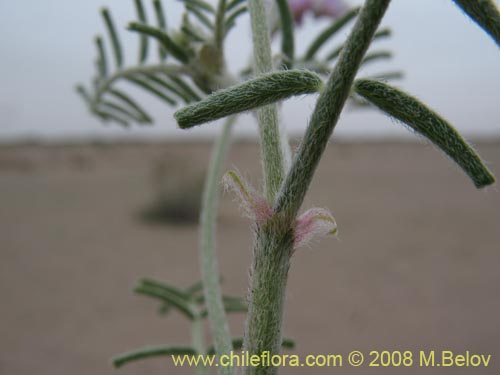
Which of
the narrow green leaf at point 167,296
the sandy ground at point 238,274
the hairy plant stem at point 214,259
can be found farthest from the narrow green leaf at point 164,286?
the sandy ground at point 238,274

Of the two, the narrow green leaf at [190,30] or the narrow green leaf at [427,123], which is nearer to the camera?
the narrow green leaf at [427,123]

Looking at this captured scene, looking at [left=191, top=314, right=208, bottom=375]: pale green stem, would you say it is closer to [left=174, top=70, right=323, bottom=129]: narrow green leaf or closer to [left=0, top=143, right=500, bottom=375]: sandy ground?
[left=174, top=70, right=323, bottom=129]: narrow green leaf

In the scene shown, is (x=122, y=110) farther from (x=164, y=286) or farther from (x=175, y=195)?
(x=175, y=195)

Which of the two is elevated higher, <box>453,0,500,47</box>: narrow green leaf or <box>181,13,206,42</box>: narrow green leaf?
<box>181,13,206,42</box>: narrow green leaf

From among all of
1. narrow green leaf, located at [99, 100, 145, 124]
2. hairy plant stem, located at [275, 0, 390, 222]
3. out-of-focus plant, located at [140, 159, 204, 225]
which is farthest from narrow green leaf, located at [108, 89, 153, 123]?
out-of-focus plant, located at [140, 159, 204, 225]

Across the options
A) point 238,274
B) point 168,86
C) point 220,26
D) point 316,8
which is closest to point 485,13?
point 220,26

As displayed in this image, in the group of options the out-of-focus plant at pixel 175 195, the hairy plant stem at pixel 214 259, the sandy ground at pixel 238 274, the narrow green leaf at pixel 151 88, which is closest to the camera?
the hairy plant stem at pixel 214 259

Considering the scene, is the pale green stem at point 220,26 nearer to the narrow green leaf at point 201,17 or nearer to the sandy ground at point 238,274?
the narrow green leaf at point 201,17
